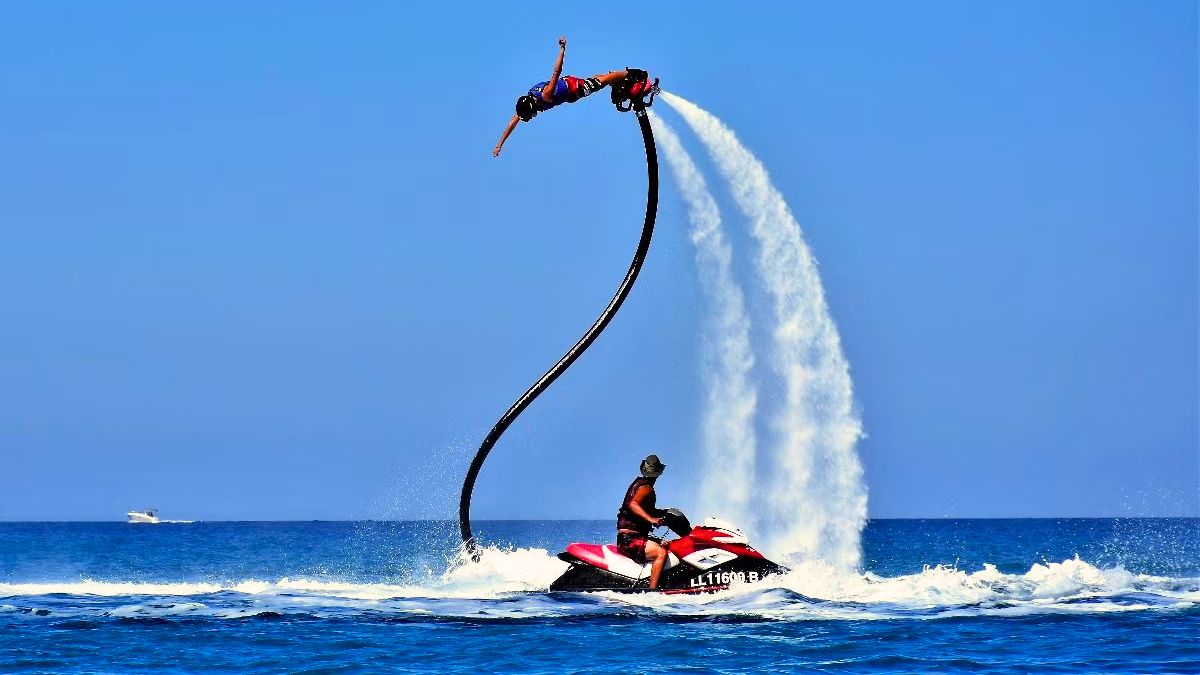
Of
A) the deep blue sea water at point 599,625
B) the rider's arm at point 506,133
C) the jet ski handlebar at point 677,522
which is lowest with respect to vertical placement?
the deep blue sea water at point 599,625

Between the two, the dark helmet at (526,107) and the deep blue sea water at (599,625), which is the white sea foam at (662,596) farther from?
the dark helmet at (526,107)

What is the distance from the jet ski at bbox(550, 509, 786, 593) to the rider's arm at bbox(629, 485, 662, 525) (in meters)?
0.43

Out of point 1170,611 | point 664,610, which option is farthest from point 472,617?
point 1170,611

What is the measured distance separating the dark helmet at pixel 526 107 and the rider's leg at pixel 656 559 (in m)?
7.13

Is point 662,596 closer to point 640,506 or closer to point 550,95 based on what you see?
point 640,506

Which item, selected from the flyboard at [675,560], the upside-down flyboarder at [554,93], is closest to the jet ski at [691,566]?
the flyboard at [675,560]

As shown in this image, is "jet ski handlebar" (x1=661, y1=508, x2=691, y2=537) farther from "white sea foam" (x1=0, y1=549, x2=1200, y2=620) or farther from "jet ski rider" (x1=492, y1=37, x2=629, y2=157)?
"jet ski rider" (x1=492, y1=37, x2=629, y2=157)

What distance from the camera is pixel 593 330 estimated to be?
2888cm

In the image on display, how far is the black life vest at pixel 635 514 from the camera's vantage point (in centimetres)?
2603

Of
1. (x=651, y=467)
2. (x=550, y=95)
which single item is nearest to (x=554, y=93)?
(x=550, y=95)

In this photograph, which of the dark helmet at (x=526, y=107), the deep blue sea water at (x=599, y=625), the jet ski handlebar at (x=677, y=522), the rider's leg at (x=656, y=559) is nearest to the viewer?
the deep blue sea water at (x=599, y=625)

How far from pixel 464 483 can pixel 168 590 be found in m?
5.57

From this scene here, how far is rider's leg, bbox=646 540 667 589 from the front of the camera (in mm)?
25688

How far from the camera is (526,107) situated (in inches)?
963
